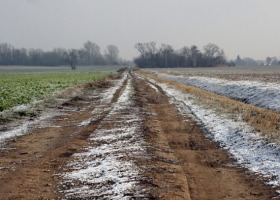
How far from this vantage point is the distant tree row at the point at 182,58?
16500cm

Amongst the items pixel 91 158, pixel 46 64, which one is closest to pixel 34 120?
pixel 91 158

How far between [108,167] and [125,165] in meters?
0.37

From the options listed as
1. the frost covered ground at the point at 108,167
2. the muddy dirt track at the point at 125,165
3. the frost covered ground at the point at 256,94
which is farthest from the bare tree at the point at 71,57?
the frost covered ground at the point at 108,167

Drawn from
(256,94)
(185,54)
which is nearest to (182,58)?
(185,54)

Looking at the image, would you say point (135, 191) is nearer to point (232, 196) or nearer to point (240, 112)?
point (232, 196)

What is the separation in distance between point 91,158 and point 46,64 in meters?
188

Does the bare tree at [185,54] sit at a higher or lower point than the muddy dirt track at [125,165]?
higher

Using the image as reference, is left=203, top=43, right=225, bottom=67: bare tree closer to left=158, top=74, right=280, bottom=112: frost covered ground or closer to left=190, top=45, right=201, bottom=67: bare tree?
left=190, top=45, right=201, bottom=67: bare tree

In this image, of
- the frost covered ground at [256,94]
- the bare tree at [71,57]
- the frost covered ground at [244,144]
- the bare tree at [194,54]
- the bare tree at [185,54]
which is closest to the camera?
the frost covered ground at [244,144]

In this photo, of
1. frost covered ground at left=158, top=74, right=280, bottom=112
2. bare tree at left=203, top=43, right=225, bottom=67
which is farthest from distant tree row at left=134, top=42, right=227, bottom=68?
frost covered ground at left=158, top=74, right=280, bottom=112

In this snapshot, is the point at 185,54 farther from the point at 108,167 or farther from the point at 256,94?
the point at 108,167

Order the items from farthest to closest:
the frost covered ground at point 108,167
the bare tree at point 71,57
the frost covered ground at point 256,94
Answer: the bare tree at point 71,57
the frost covered ground at point 256,94
the frost covered ground at point 108,167

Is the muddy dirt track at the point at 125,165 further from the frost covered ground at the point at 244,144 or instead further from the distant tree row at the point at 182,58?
the distant tree row at the point at 182,58

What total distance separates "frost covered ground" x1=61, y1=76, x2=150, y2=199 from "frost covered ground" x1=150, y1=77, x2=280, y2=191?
2.26 m
